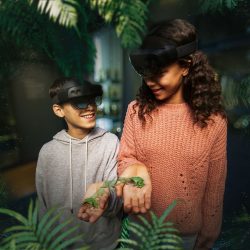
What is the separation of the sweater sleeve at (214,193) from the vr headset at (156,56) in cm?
45

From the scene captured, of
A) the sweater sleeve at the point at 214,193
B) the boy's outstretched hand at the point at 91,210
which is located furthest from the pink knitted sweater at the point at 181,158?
the boy's outstretched hand at the point at 91,210

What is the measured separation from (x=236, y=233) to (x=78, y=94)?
218 centimetres

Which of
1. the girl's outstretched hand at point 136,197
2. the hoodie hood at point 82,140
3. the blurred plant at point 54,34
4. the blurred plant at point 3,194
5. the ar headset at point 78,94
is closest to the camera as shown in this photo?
the girl's outstretched hand at point 136,197

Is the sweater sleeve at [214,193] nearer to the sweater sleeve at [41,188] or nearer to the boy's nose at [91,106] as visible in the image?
the boy's nose at [91,106]

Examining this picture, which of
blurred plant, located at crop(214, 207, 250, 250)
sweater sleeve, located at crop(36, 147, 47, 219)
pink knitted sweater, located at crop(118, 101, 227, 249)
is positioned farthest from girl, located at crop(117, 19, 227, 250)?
blurred plant, located at crop(214, 207, 250, 250)

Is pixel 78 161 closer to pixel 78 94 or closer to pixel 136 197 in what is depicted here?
pixel 78 94

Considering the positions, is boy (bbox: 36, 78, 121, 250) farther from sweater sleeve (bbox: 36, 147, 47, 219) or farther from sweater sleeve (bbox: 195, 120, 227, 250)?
sweater sleeve (bbox: 195, 120, 227, 250)

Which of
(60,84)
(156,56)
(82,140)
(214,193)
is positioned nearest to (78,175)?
(82,140)

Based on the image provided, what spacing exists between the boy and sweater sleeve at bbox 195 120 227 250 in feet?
1.65

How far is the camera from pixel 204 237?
1.72 metres

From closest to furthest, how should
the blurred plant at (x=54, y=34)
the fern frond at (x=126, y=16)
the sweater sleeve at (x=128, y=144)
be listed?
the fern frond at (x=126, y=16) → the sweater sleeve at (x=128, y=144) → the blurred plant at (x=54, y=34)

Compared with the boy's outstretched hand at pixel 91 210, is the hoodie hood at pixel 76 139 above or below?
above

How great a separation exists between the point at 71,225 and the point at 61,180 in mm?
285

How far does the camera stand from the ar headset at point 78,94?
5.70 ft
